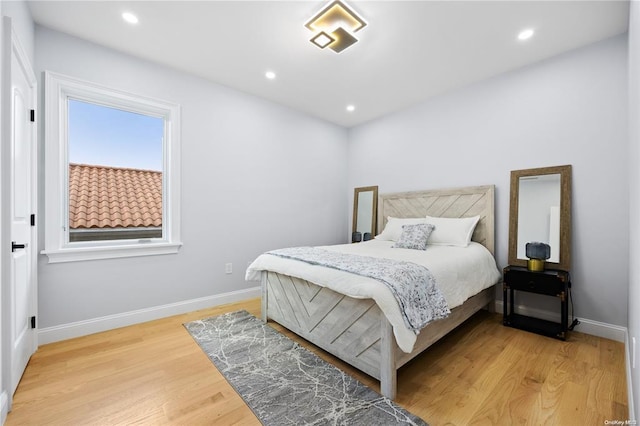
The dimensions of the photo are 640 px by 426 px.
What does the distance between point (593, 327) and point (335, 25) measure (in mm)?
3573

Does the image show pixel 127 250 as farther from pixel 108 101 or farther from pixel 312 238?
pixel 312 238

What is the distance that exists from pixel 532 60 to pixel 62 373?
500cm

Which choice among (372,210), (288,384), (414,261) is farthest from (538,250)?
(288,384)

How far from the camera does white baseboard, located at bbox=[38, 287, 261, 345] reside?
2.38 meters

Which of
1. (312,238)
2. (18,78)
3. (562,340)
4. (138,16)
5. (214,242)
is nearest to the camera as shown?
(18,78)

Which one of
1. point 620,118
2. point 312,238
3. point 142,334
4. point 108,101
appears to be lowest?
point 142,334

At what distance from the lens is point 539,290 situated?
249cm

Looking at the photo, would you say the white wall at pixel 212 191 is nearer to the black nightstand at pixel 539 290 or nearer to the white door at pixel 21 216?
the white door at pixel 21 216

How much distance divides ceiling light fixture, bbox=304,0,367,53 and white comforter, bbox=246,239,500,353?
198 centimetres

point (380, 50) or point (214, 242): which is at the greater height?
point (380, 50)

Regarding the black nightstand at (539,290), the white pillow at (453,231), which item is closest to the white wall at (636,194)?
the black nightstand at (539,290)

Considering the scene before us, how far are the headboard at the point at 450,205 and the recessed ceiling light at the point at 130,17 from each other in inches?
138

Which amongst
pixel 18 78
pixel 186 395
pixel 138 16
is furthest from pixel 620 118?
pixel 18 78

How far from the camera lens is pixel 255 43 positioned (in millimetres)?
2566
